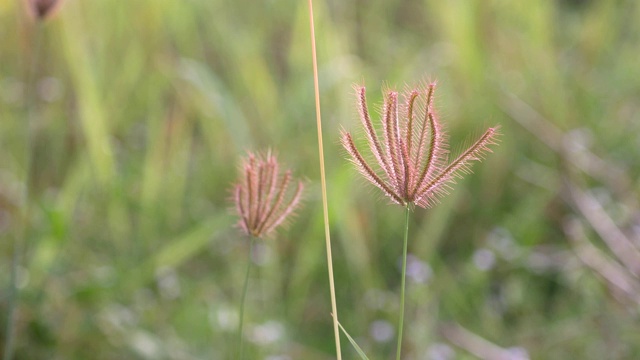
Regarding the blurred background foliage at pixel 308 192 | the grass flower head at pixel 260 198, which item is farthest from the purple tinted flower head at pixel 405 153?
the blurred background foliage at pixel 308 192

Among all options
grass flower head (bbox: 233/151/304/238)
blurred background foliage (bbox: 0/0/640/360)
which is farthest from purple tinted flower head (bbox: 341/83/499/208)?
blurred background foliage (bbox: 0/0/640/360)

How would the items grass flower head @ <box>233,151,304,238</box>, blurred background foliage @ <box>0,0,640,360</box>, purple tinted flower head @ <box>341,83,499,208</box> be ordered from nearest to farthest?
1. purple tinted flower head @ <box>341,83,499,208</box>
2. grass flower head @ <box>233,151,304,238</box>
3. blurred background foliage @ <box>0,0,640,360</box>

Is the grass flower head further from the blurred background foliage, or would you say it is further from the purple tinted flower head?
the blurred background foliage

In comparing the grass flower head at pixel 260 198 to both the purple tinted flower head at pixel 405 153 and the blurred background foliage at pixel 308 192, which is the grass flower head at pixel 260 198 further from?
the blurred background foliage at pixel 308 192

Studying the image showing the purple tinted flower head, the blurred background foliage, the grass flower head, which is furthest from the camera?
the blurred background foliage

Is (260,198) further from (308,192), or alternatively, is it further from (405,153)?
(308,192)

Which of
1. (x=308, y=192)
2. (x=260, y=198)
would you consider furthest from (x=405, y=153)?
(x=308, y=192)
